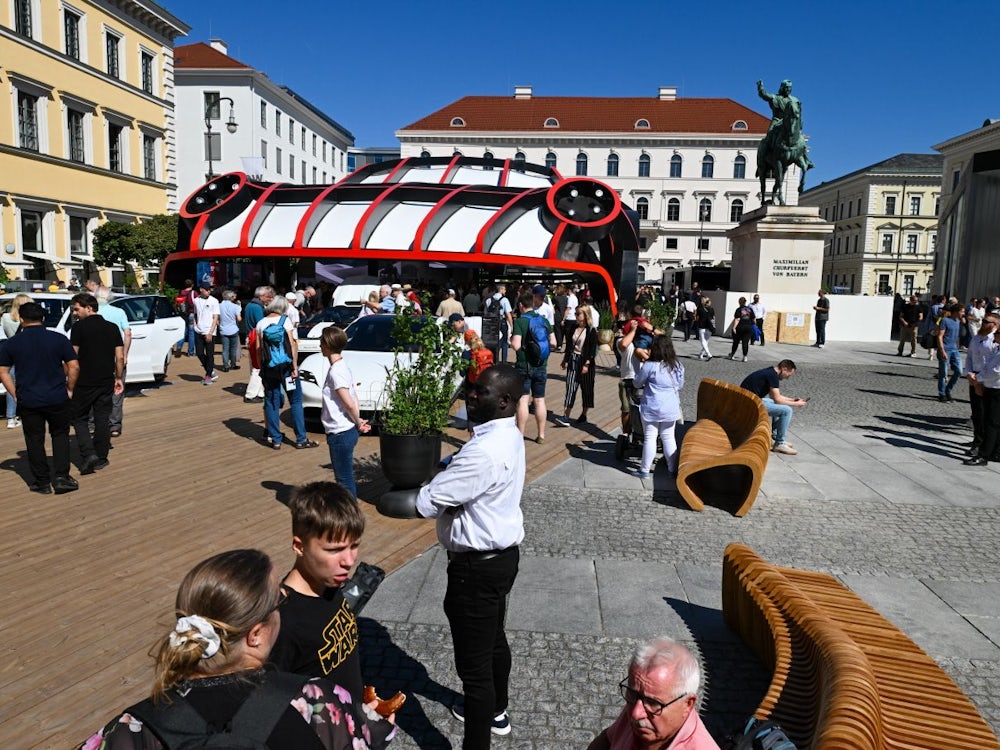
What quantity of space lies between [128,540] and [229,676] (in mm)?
4605

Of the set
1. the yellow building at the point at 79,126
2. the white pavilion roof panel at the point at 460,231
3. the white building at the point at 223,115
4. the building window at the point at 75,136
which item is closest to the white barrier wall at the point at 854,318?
the white pavilion roof panel at the point at 460,231

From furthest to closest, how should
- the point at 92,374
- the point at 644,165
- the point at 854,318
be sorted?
the point at 644,165, the point at 854,318, the point at 92,374

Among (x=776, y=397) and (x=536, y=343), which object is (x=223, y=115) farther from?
(x=776, y=397)

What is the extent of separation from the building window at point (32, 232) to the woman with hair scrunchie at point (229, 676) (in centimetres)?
3468

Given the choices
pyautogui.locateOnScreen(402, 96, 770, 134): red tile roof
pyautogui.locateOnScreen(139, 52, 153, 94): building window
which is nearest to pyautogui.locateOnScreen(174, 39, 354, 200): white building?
pyautogui.locateOnScreen(139, 52, 153, 94): building window

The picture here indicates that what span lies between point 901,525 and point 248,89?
200 feet

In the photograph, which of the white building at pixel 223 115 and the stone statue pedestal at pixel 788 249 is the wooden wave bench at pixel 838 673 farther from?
the white building at pixel 223 115

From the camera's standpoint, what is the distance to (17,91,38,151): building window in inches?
1174

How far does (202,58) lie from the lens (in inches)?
2336

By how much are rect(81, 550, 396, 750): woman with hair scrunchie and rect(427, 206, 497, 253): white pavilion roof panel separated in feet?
64.5

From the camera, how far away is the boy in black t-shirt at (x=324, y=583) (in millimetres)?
2104

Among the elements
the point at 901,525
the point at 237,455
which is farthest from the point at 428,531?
the point at 901,525

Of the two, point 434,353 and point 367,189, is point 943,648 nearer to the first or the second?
point 434,353

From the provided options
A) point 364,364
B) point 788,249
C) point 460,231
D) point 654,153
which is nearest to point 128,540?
point 364,364
